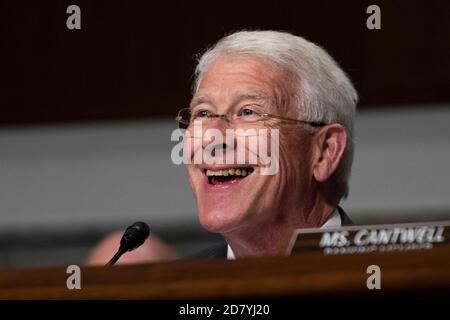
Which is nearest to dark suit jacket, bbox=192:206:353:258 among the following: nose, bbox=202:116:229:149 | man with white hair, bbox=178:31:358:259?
man with white hair, bbox=178:31:358:259

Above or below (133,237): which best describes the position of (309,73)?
above

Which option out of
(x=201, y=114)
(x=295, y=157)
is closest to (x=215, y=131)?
(x=201, y=114)

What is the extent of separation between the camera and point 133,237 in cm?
246

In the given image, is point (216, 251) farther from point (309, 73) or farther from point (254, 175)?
point (309, 73)

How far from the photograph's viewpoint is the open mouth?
2451mm

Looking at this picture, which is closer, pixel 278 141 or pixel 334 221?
pixel 334 221

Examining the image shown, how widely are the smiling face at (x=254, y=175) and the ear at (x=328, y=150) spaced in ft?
0.06

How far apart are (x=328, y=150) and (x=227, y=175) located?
0.73 ft

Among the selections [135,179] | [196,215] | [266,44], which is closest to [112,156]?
[135,179]

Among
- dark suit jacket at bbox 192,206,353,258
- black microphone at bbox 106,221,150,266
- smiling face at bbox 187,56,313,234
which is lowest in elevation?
dark suit jacket at bbox 192,206,353,258

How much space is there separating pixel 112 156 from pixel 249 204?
1.14 feet

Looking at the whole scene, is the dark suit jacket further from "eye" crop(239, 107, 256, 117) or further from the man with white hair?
"eye" crop(239, 107, 256, 117)

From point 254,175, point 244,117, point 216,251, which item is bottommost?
point 216,251

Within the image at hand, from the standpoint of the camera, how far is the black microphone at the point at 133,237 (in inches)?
96.5
